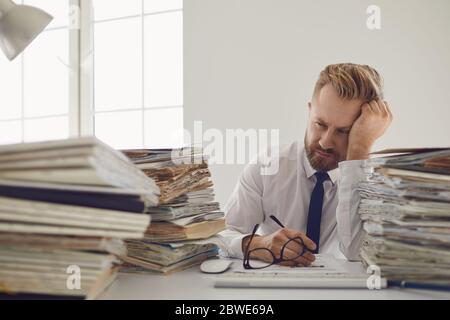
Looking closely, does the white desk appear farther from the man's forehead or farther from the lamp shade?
the lamp shade

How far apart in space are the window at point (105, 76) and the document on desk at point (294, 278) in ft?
7.79

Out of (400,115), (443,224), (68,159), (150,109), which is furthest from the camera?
(150,109)

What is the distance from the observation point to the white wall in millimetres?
2648

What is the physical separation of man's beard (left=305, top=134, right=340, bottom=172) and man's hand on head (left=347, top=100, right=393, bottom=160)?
0.37ft

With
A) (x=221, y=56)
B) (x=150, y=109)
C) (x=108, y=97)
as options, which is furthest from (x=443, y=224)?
(x=108, y=97)

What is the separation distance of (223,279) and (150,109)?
2.62 metres

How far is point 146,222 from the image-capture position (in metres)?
0.50

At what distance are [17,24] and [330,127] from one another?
1160mm

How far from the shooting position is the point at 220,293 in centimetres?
59

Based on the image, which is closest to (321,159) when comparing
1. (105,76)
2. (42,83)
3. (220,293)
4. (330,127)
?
(330,127)

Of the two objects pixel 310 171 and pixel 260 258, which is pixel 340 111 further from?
pixel 260 258

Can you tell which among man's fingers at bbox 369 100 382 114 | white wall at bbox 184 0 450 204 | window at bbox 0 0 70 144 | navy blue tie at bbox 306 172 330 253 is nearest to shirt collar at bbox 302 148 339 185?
navy blue tie at bbox 306 172 330 253

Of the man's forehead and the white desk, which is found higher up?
the man's forehead
